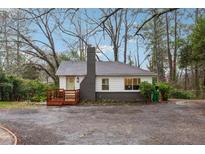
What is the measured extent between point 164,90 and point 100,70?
6.35 ft

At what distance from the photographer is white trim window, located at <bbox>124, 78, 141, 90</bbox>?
31.4 ft

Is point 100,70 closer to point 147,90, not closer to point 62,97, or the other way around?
point 147,90

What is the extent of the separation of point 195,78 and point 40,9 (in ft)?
16.8

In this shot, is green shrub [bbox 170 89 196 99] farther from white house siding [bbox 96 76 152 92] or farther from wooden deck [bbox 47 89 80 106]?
wooden deck [bbox 47 89 80 106]

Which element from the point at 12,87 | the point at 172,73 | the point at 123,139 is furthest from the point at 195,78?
the point at 12,87

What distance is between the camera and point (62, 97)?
831cm

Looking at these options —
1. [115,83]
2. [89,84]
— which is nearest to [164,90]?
[115,83]

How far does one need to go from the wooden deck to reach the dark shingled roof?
0.68 metres

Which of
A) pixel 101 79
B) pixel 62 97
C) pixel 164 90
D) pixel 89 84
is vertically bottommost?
pixel 62 97

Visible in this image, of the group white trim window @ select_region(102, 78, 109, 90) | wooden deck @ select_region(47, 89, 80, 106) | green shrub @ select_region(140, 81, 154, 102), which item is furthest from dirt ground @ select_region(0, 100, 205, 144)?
white trim window @ select_region(102, 78, 109, 90)

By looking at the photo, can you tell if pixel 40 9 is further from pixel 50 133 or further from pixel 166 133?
pixel 166 133

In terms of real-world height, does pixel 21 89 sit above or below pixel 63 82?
below

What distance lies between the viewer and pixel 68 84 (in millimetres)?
9219

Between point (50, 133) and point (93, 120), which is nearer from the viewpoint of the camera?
point (50, 133)
